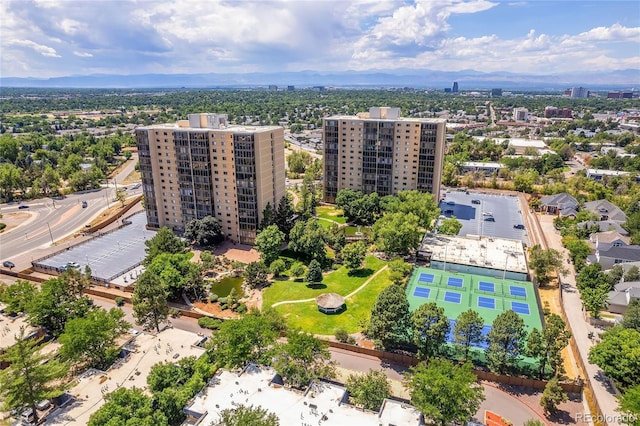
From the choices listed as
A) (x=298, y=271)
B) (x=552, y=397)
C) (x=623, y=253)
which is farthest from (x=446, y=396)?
(x=623, y=253)

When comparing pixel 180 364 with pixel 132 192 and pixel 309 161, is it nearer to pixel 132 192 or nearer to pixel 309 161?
pixel 132 192

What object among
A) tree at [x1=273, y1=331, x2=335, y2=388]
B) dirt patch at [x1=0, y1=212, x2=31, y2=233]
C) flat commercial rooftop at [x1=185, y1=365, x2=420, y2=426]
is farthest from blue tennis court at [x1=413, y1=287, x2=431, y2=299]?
dirt patch at [x1=0, y1=212, x2=31, y2=233]

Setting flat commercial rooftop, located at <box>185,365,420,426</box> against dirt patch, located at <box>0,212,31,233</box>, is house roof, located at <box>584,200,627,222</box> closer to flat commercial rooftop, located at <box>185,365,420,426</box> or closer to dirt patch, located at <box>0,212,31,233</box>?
flat commercial rooftop, located at <box>185,365,420,426</box>

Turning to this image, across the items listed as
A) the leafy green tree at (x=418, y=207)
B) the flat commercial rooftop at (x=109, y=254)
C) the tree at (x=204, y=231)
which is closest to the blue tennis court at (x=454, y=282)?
the leafy green tree at (x=418, y=207)

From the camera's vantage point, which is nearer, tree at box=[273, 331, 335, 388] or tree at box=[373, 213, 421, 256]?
tree at box=[273, 331, 335, 388]

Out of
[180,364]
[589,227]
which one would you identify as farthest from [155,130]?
[589,227]

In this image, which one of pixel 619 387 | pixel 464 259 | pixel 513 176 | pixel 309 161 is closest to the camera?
pixel 619 387
